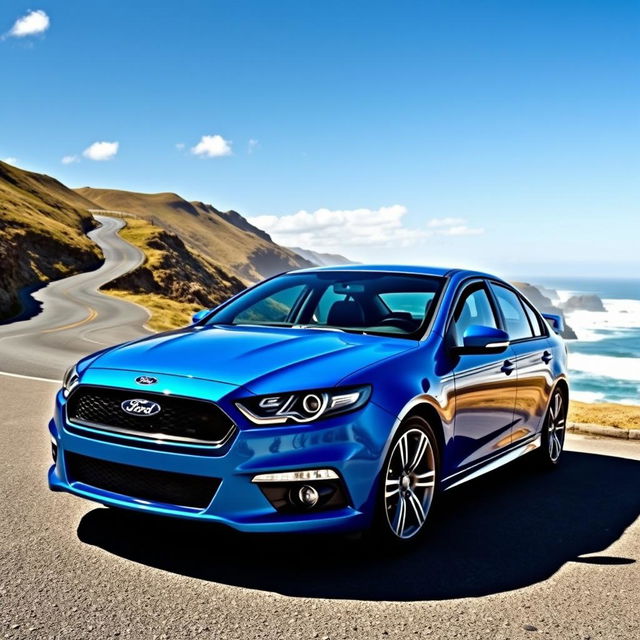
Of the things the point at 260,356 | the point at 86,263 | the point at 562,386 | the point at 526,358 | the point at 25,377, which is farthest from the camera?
the point at 86,263

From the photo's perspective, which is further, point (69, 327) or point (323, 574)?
point (69, 327)

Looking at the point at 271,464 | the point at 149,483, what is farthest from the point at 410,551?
the point at 149,483

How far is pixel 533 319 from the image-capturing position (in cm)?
684

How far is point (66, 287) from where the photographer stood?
64.2 m

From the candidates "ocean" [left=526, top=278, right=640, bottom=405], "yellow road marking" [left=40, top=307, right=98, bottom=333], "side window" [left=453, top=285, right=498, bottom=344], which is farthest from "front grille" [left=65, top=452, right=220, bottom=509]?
"ocean" [left=526, top=278, right=640, bottom=405]

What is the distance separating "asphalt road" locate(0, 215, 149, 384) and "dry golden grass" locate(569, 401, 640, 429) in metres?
8.69

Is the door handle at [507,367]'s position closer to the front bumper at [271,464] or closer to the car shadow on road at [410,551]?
the car shadow on road at [410,551]

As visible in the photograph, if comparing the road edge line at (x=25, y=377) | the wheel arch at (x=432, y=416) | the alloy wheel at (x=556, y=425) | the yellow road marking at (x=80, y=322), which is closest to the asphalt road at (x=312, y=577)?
the wheel arch at (x=432, y=416)

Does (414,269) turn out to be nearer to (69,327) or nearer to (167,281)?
(69,327)

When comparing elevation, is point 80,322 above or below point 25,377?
below

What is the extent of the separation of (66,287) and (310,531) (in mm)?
64047

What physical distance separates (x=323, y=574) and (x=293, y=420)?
2.73 ft

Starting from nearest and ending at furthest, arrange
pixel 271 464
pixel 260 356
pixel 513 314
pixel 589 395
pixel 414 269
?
pixel 271 464, pixel 260 356, pixel 414 269, pixel 513 314, pixel 589 395

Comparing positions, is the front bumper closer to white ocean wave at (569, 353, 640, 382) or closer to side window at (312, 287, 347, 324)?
side window at (312, 287, 347, 324)
